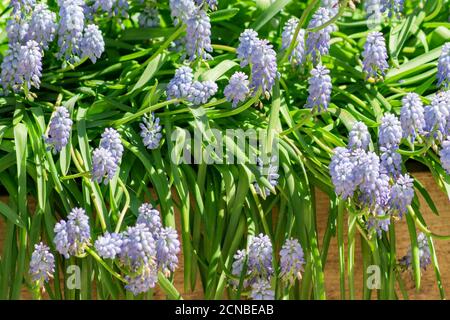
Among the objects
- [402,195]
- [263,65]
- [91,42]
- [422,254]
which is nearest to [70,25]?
[91,42]

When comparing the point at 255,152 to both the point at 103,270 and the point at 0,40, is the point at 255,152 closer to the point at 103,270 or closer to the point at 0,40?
the point at 103,270

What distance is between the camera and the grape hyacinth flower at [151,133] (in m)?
2.11

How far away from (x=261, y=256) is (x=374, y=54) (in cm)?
56

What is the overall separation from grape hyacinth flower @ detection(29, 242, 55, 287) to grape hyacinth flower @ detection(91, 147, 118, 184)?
0.18 metres

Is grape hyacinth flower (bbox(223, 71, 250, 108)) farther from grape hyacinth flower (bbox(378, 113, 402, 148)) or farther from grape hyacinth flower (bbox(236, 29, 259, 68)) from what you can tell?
grape hyacinth flower (bbox(378, 113, 402, 148))

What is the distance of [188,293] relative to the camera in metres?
2.13

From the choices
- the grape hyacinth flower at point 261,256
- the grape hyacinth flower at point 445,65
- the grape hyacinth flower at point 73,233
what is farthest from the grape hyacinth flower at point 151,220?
the grape hyacinth flower at point 445,65

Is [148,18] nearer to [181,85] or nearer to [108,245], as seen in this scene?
[181,85]

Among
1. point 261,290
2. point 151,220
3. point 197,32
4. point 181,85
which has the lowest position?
point 261,290

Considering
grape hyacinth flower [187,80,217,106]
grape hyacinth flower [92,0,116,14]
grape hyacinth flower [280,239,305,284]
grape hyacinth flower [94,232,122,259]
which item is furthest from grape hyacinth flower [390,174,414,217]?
grape hyacinth flower [92,0,116,14]

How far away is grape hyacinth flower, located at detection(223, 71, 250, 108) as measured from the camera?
6.59ft

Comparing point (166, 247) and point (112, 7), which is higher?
point (112, 7)

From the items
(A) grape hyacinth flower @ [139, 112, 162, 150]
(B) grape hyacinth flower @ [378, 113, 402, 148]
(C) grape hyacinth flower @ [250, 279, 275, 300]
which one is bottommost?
(C) grape hyacinth flower @ [250, 279, 275, 300]

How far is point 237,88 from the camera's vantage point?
2012mm
